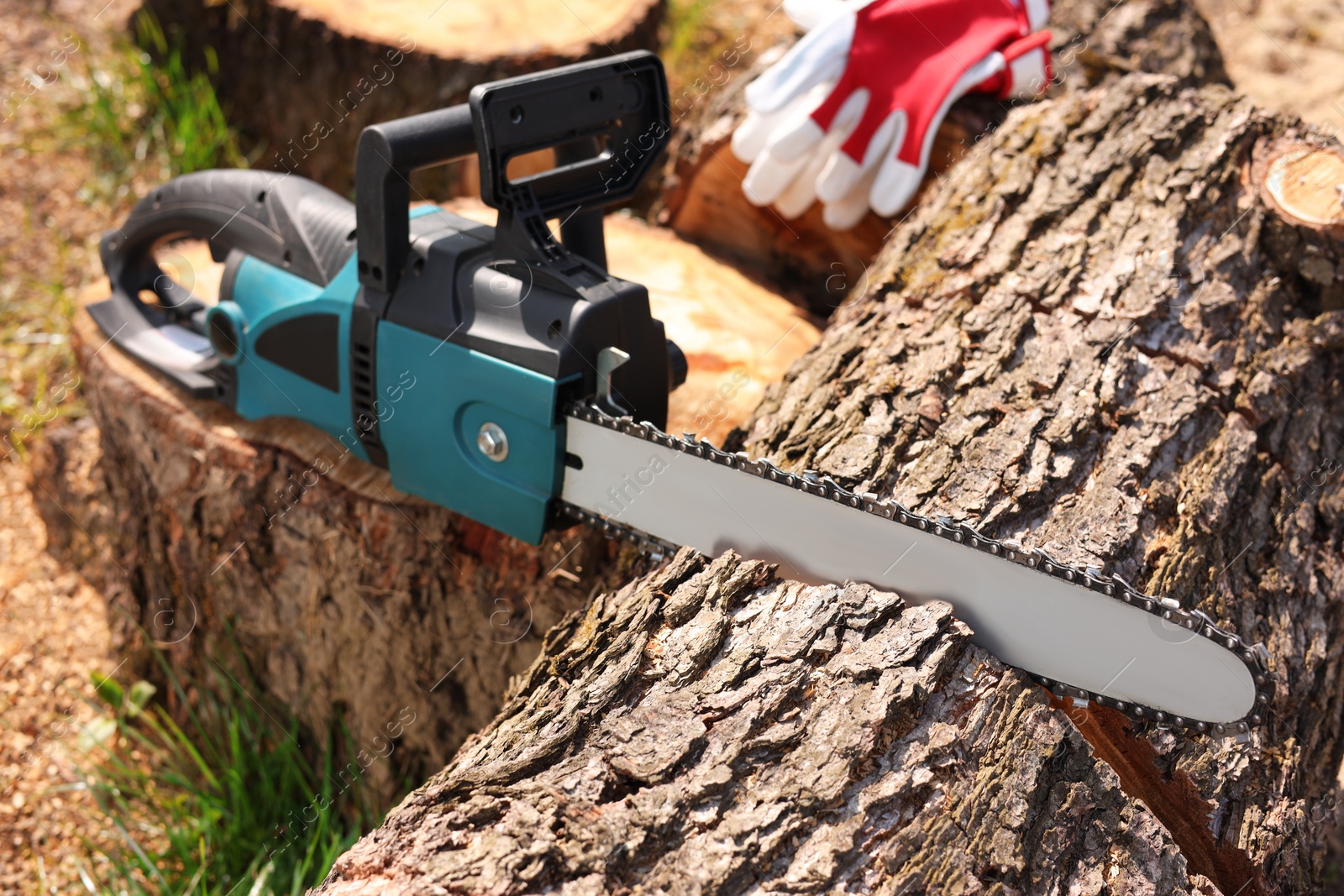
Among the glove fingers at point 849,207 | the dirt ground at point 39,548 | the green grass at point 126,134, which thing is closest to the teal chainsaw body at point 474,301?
the glove fingers at point 849,207

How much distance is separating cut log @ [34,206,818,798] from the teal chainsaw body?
0.66 ft

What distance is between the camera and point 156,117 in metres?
4.21

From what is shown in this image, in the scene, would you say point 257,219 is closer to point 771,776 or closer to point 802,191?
point 802,191

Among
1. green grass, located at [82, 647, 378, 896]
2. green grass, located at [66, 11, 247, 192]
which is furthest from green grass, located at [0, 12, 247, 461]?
green grass, located at [82, 647, 378, 896]

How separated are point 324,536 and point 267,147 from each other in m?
2.60

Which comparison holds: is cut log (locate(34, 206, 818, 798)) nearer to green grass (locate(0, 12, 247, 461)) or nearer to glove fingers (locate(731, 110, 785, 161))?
glove fingers (locate(731, 110, 785, 161))

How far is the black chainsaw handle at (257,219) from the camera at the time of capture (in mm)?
2037

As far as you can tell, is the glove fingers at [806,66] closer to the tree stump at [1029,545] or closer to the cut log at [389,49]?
the tree stump at [1029,545]

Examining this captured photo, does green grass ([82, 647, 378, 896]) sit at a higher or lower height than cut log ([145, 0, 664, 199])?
lower

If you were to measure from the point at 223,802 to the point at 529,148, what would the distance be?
172 cm

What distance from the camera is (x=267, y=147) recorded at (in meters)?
4.24

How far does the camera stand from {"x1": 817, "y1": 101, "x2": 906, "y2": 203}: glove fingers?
269 centimetres

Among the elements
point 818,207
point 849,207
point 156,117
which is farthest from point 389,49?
point 849,207

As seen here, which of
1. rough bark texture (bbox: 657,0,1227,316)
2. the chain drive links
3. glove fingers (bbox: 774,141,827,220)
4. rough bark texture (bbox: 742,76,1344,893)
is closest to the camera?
the chain drive links
